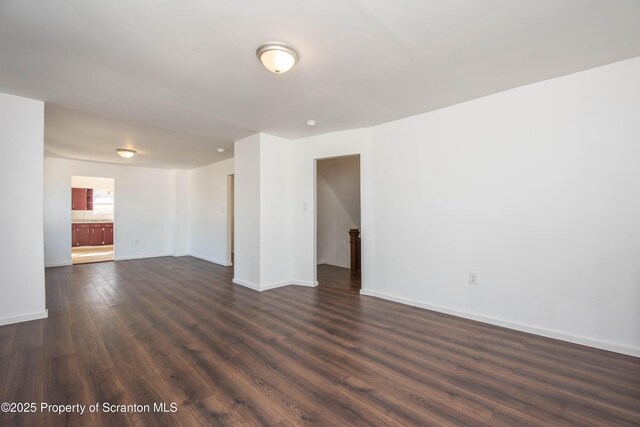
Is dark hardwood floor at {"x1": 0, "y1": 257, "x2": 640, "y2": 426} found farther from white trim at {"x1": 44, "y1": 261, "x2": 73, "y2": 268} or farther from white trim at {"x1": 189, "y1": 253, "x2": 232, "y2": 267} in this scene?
white trim at {"x1": 44, "y1": 261, "x2": 73, "y2": 268}

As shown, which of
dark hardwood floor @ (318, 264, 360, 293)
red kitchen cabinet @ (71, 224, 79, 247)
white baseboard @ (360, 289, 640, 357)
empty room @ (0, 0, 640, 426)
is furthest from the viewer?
red kitchen cabinet @ (71, 224, 79, 247)

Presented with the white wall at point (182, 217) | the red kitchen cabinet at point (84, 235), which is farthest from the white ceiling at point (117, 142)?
the red kitchen cabinet at point (84, 235)

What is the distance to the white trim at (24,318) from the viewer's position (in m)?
2.84

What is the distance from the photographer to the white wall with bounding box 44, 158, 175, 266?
607 centimetres

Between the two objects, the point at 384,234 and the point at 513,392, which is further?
the point at 384,234

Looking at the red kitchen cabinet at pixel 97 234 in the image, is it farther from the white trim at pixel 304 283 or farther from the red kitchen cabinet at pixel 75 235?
the white trim at pixel 304 283

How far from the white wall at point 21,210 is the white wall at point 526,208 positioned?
3943 mm

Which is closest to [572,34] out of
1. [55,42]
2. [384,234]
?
[384,234]

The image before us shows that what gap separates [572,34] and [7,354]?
4877 millimetres

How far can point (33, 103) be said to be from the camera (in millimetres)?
2975

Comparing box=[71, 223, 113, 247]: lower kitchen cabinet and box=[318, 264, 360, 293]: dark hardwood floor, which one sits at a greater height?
box=[71, 223, 113, 247]: lower kitchen cabinet

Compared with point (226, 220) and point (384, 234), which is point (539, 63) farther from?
point (226, 220)

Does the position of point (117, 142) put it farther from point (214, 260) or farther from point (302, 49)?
point (302, 49)

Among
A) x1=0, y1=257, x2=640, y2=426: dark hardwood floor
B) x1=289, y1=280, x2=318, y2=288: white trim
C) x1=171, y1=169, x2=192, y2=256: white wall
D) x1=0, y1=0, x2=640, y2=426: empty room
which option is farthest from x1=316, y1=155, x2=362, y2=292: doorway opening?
x1=171, y1=169, x2=192, y2=256: white wall
